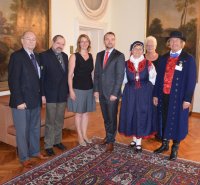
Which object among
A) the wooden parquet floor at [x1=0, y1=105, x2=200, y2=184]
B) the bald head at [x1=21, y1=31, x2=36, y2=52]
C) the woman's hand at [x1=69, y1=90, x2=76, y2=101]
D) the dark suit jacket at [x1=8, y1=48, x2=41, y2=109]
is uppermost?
→ the bald head at [x1=21, y1=31, x2=36, y2=52]

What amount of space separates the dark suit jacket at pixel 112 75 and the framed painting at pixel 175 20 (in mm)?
3426

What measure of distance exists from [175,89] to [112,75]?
0.88 meters

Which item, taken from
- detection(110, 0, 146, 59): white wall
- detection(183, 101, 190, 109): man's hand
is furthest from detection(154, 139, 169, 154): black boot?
detection(110, 0, 146, 59): white wall

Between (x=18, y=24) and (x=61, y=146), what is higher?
(x=18, y=24)

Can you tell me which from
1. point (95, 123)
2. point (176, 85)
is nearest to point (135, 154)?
point (176, 85)

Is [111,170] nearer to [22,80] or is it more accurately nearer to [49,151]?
[49,151]

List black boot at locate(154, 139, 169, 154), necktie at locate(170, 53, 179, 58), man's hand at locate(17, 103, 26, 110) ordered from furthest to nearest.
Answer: black boot at locate(154, 139, 169, 154)
necktie at locate(170, 53, 179, 58)
man's hand at locate(17, 103, 26, 110)

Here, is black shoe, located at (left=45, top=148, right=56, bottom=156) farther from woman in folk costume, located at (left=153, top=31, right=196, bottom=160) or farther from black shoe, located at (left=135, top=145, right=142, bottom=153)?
woman in folk costume, located at (left=153, top=31, right=196, bottom=160)

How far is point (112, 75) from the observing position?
3.58 m

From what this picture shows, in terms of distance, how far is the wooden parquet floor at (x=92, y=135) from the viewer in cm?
324

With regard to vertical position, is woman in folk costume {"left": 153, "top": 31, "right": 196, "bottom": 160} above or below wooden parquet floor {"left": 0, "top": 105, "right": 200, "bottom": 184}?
above

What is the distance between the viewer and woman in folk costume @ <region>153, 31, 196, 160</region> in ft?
10.8

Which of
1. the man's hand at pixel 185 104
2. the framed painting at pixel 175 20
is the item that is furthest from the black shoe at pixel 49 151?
the framed painting at pixel 175 20

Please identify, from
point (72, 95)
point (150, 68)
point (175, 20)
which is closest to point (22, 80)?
point (72, 95)
